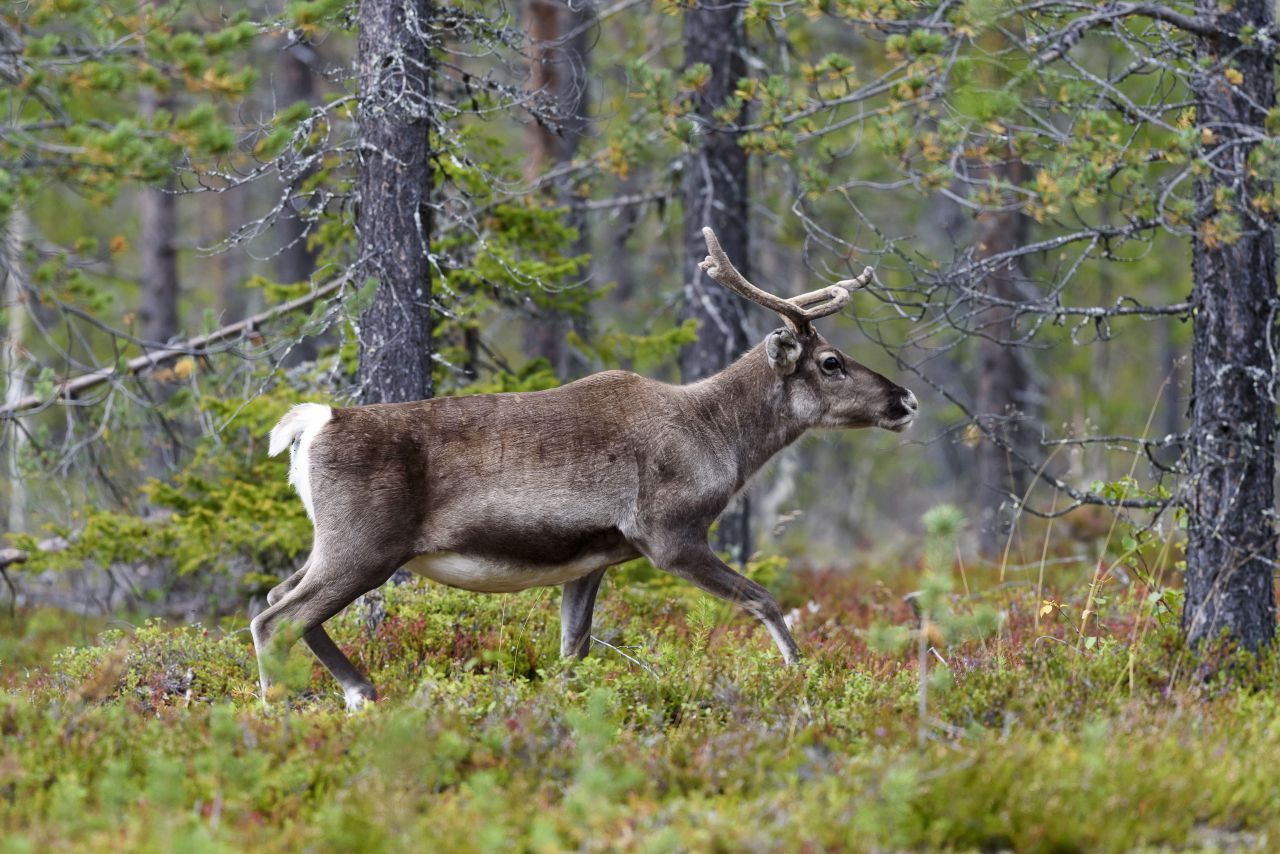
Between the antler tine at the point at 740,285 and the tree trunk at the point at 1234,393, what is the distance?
8.36ft

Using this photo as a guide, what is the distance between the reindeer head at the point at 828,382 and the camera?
9.02 m

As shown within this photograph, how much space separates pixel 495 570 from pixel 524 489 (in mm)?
518

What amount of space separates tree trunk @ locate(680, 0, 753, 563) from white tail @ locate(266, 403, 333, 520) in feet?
20.8

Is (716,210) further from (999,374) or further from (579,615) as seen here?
(579,615)

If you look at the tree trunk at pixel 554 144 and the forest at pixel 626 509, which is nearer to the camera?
the forest at pixel 626 509

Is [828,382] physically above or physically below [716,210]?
below

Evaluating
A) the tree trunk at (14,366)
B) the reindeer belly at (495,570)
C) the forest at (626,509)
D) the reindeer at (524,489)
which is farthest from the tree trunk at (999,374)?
the tree trunk at (14,366)

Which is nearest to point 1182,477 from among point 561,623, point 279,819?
point 561,623

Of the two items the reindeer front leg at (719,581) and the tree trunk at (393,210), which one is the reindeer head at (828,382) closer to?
the reindeer front leg at (719,581)

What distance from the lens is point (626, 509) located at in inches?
320

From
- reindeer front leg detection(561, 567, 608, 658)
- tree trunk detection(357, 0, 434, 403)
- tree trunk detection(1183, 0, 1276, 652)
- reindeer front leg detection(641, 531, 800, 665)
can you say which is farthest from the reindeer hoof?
tree trunk detection(1183, 0, 1276, 652)

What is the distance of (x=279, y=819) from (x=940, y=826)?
2728 mm

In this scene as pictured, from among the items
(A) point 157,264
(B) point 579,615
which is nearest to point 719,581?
(B) point 579,615

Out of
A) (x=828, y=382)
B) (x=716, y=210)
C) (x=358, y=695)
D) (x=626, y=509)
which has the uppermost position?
(x=716, y=210)
